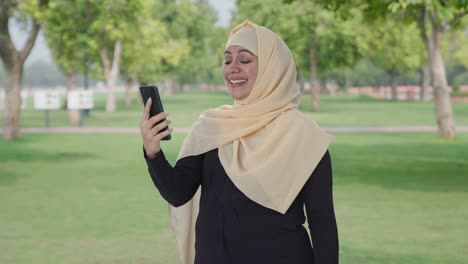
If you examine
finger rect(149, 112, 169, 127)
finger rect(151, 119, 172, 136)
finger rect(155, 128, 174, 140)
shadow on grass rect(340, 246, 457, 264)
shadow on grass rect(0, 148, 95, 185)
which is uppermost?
finger rect(149, 112, 169, 127)

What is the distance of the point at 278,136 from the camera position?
3.34 meters

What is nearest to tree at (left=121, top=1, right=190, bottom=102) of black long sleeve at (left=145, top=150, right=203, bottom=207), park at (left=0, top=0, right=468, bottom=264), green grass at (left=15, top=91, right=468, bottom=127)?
green grass at (left=15, top=91, right=468, bottom=127)

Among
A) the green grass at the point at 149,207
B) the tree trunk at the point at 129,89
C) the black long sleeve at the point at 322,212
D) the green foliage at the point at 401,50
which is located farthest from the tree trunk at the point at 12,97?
the green foliage at the point at 401,50

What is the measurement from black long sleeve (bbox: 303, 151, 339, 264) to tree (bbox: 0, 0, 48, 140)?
2080cm

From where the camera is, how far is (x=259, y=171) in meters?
3.33

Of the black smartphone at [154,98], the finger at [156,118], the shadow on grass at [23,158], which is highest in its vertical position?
the black smartphone at [154,98]

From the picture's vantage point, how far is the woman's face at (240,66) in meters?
3.38

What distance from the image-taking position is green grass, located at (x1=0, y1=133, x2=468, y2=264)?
849cm

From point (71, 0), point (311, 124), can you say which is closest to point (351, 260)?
point (311, 124)

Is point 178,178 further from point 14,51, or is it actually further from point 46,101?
point 46,101

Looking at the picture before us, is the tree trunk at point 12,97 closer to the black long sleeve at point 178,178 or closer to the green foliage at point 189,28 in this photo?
the black long sleeve at point 178,178

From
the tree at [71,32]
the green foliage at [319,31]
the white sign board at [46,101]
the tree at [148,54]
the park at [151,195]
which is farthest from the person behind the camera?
the tree at [148,54]

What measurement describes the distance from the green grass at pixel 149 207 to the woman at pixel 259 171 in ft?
15.5

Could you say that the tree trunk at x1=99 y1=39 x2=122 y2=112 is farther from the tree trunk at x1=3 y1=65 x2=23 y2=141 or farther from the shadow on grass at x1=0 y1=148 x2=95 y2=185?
the shadow on grass at x1=0 y1=148 x2=95 y2=185
